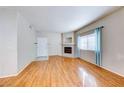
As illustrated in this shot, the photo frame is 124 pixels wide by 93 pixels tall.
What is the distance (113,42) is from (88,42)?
247 centimetres

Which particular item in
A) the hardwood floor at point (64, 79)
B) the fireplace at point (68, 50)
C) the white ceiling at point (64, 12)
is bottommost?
the hardwood floor at point (64, 79)

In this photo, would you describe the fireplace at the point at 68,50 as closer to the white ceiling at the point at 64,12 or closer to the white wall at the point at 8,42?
the white ceiling at the point at 64,12

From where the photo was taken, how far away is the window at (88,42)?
5.83 meters

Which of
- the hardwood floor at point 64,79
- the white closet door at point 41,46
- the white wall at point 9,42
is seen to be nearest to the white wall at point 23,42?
the white wall at point 9,42

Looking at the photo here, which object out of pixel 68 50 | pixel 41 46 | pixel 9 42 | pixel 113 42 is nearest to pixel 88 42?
pixel 113 42

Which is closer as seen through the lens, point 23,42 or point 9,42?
point 9,42

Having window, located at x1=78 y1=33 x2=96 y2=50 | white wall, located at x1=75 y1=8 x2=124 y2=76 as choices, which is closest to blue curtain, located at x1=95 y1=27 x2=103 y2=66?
white wall, located at x1=75 y1=8 x2=124 y2=76

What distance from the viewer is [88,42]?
657 cm

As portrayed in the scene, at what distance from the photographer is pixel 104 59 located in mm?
4738

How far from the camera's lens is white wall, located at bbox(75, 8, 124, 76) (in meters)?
3.68

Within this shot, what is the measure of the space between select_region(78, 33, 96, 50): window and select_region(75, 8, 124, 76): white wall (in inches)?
39.5

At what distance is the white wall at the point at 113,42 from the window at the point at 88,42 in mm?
1004

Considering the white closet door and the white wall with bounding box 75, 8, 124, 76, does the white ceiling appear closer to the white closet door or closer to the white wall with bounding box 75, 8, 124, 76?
the white wall with bounding box 75, 8, 124, 76

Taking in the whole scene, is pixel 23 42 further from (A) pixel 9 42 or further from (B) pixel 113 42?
(B) pixel 113 42
